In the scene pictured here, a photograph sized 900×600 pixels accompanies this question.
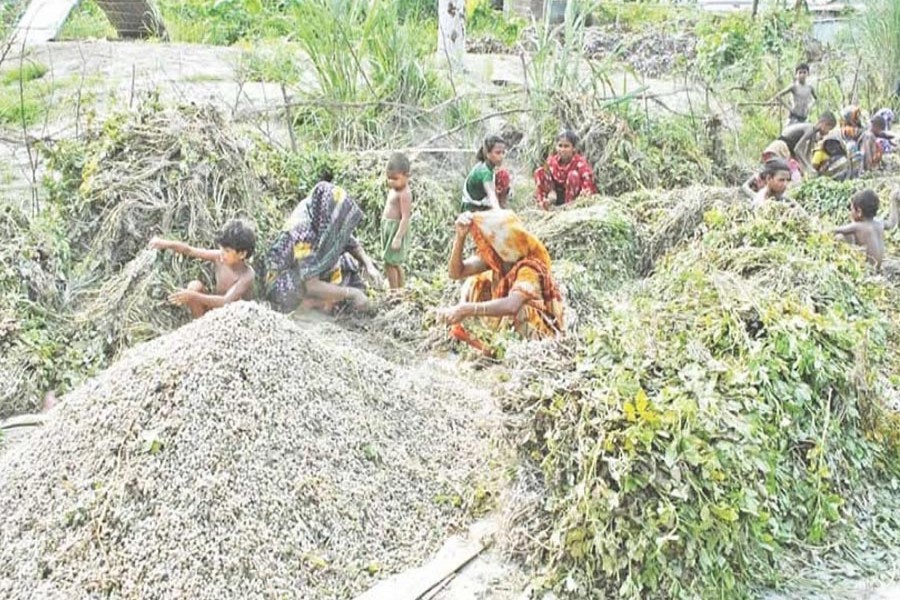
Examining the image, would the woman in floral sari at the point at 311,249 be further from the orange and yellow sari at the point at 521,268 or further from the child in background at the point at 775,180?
the child in background at the point at 775,180

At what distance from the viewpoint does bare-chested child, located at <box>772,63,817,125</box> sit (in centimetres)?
975

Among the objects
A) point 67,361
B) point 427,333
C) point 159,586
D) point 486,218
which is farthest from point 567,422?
point 67,361

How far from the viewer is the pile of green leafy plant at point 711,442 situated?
9.78ft

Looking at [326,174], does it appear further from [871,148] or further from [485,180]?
[871,148]

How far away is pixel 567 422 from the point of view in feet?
10.5

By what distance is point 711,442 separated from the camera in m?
3.14

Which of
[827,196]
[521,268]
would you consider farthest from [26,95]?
[827,196]

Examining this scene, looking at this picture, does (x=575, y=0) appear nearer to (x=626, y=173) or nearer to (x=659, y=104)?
(x=659, y=104)

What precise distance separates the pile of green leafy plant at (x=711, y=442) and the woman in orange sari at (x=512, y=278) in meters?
0.63

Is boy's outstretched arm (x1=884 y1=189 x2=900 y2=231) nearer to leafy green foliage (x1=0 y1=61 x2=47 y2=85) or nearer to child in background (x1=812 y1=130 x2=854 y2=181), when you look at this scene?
child in background (x1=812 y1=130 x2=854 y2=181)

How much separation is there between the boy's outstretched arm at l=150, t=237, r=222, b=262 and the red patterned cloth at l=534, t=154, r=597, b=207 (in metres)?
3.08

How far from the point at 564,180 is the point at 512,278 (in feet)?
9.41

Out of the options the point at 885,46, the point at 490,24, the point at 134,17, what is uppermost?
the point at 134,17

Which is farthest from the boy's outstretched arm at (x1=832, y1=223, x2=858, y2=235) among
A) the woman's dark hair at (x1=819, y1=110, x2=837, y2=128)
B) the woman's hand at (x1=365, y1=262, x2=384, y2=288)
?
the woman's dark hair at (x1=819, y1=110, x2=837, y2=128)
